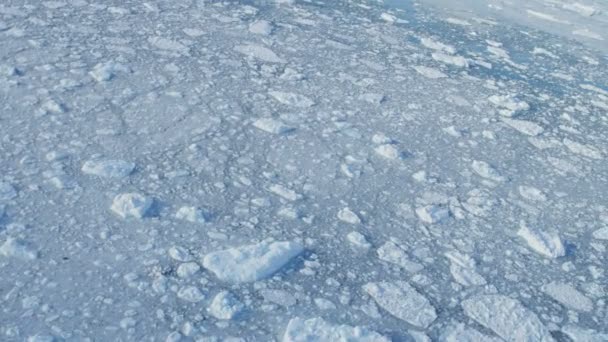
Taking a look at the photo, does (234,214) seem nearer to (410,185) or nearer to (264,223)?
(264,223)

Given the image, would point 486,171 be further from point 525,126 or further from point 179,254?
point 179,254

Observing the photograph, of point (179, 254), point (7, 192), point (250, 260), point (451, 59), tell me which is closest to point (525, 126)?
point (451, 59)

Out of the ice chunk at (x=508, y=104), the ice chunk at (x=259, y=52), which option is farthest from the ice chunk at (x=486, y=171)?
the ice chunk at (x=259, y=52)

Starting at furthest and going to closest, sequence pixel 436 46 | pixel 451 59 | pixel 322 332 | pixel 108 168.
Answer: pixel 436 46, pixel 451 59, pixel 108 168, pixel 322 332

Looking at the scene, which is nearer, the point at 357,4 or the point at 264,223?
the point at 264,223

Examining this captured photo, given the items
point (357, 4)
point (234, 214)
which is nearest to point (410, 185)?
point (234, 214)

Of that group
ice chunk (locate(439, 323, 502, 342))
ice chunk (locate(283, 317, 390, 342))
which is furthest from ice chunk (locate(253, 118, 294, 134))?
ice chunk (locate(439, 323, 502, 342))
